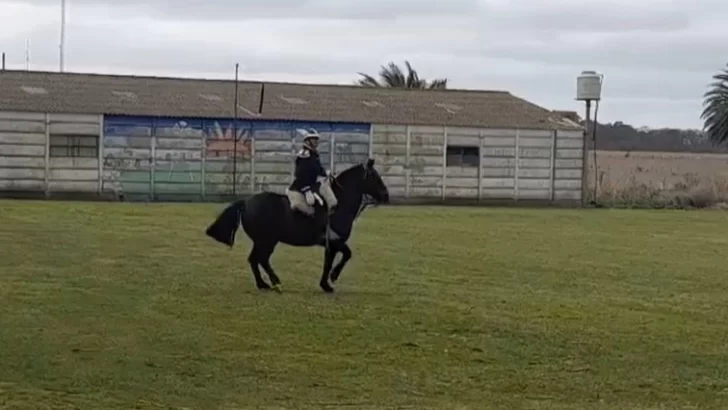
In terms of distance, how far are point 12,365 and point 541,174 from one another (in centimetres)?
4462

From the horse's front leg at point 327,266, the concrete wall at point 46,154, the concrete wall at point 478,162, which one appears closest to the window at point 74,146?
the concrete wall at point 46,154

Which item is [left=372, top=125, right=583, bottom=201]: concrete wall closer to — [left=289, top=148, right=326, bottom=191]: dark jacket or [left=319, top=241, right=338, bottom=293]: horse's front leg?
[left=319, top=241, right=338, bottom=293]: horse's front leg

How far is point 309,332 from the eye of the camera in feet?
49.6

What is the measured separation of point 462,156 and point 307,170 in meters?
37.1

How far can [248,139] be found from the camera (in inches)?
2071

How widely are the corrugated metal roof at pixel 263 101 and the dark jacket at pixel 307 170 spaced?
33.1 meters

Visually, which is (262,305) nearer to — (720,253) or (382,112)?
(720,253)

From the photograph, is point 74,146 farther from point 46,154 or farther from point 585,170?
point 585,170

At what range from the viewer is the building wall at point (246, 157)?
49969 millimetres

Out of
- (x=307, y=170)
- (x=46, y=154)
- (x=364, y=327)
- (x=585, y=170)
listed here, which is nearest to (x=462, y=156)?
(x=585, y=170)

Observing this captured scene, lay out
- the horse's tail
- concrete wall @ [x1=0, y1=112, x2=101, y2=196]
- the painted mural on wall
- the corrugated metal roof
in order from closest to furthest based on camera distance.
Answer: the horse's tail
concrete wall @ [x1=0, y1=112, x2=101, y2=196]
the painted mural on wall
the corrugated metal roof

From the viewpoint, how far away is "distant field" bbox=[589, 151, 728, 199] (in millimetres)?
63938

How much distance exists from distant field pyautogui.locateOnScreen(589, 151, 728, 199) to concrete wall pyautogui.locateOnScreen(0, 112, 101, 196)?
2066 cm

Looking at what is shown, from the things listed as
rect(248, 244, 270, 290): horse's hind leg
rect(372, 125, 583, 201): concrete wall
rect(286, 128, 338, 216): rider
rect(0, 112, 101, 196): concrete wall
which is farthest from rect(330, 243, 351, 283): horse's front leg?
rect(372, 125, 583, 201): concrete wall
